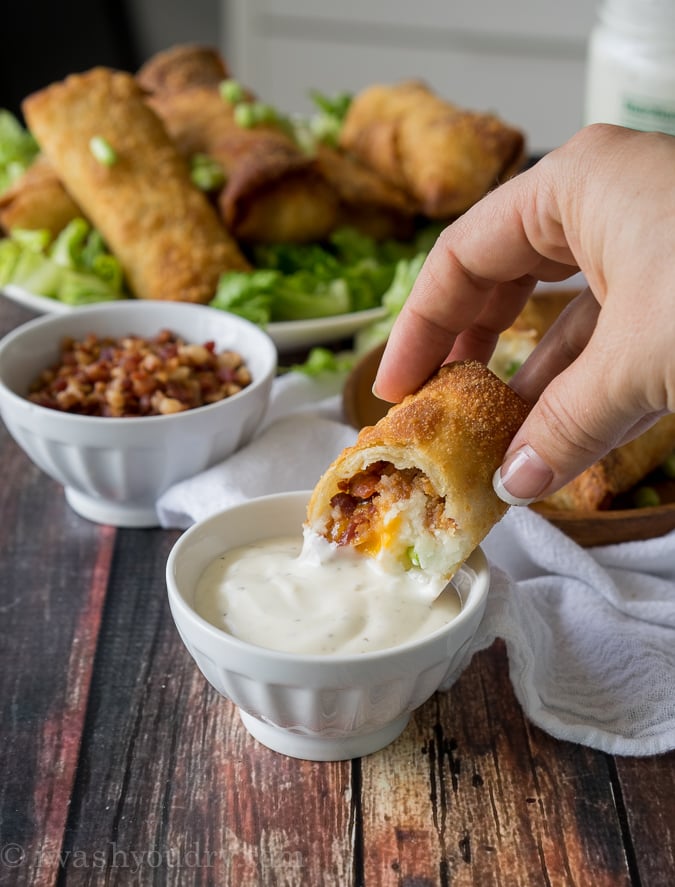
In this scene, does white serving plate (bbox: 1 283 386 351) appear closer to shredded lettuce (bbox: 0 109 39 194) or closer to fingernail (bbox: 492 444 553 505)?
shredded lettuce (bbox: 0 109 39 194)

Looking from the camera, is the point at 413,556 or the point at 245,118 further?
the point at 245,118

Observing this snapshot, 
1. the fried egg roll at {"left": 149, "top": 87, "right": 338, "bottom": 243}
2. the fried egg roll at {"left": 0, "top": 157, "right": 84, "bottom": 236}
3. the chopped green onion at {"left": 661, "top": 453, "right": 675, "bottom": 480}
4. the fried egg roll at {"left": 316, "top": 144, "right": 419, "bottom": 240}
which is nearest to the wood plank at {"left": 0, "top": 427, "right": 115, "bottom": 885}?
the fried egg roll at {"left": 0, "top": 157, "right": 84, "bottom": 236}

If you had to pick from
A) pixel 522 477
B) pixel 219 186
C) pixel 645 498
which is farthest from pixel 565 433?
pixel 219 186

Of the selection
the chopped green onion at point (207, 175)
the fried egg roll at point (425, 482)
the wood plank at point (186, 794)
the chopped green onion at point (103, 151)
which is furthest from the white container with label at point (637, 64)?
the wood plank at point (186, 794)

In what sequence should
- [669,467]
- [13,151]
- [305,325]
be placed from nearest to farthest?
[669,467] < [305,325] < [13,151]

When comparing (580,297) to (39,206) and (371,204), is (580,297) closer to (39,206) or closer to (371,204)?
(371,204)
